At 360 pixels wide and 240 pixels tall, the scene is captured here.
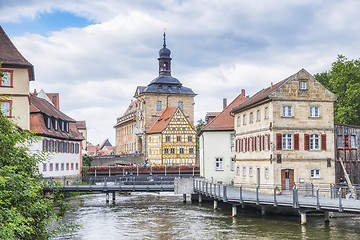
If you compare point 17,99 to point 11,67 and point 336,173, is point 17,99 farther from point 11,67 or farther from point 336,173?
point 336,173

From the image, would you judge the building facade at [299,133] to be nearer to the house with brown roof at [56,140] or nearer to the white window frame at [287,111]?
the white window frame at [287,111]

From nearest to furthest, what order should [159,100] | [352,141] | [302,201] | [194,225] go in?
[302,201]
[194,225]
[352,141]
[159,100]

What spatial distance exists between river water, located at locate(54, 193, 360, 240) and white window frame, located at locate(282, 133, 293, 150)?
5.15 metres

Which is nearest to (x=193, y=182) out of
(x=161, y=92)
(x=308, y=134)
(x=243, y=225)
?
(x=308, y=134)

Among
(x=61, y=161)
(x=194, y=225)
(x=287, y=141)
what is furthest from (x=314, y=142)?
(x=61, y=161)

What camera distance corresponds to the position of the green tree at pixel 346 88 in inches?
1673

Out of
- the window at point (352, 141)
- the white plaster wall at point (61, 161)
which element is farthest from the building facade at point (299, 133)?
the white plaster wall at point (61, 161)

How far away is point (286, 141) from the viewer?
34438 millimetres

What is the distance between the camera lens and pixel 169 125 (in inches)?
2950

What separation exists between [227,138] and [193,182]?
8.82 metres

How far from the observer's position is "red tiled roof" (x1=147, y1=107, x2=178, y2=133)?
75644 mm

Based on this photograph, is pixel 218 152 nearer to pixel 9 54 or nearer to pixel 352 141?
pixel 352 141

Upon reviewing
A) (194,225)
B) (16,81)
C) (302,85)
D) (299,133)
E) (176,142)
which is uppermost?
(16,81)

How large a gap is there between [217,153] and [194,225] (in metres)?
20.9
